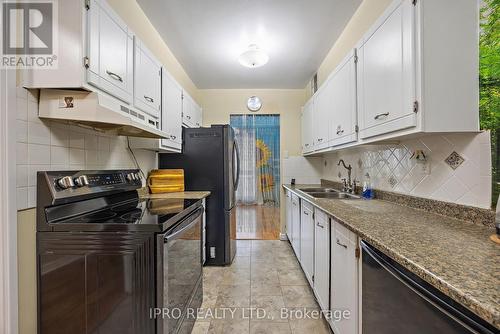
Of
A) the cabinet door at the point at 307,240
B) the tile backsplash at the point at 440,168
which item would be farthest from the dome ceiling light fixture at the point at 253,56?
the cabinet door at the point at 307,240

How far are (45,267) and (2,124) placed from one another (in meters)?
0.68

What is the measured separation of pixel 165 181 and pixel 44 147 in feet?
4.15

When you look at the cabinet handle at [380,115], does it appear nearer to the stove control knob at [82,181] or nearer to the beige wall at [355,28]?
the beige wall at [355,28]

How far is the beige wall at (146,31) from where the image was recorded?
181cm

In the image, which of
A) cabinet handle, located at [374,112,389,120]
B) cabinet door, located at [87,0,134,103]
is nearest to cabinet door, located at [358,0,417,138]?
cabinet handle, located at [374,112,389,120]

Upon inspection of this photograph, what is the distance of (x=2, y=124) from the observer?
37.6 inches

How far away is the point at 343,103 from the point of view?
6.64ft

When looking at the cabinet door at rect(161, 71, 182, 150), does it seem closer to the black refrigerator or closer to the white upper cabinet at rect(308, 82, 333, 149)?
the black refrigerator

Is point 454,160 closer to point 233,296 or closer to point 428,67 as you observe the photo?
point 428,67

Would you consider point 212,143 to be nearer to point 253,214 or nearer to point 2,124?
point 2,124

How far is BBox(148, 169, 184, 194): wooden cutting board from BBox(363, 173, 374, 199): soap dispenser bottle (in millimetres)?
1898

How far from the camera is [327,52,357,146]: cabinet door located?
1.82m

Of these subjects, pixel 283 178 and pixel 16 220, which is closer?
pixel 16 220

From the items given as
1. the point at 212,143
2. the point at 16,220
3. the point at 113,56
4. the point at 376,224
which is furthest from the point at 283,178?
the point at 16,220
